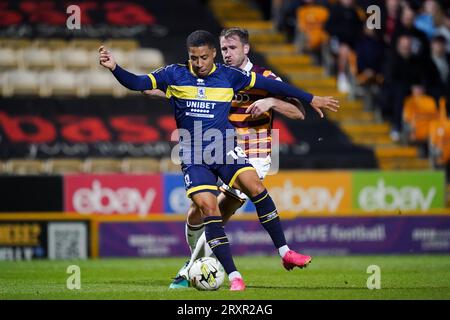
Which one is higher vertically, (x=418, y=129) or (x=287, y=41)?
(x=287, y=41)

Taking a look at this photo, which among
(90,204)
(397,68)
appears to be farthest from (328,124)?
(90,204)

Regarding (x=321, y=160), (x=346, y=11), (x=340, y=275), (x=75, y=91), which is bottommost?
(x=340, y=275)

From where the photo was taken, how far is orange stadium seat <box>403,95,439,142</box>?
20.3 m

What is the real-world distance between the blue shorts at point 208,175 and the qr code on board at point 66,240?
21.2 ft

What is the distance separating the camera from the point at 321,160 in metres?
18.9

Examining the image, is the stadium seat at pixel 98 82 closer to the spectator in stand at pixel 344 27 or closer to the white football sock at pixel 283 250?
the spectator in stand at pixel 344 27

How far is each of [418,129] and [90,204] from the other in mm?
6447

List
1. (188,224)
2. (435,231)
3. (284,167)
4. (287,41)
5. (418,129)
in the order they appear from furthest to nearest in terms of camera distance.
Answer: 1. (287,41)
2. (418,129)
3. (284,167)
4. (435,231)
5. (188,224)

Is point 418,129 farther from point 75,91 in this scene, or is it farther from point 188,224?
point 188,224

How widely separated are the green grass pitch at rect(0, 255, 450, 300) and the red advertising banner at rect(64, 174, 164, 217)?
171 cm

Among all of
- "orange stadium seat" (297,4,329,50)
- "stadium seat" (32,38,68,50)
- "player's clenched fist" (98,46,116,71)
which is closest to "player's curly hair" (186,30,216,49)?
"player's clenched fist" (98,46,116,71)

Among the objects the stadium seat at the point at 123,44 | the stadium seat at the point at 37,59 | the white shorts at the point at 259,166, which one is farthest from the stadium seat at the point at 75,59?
the white shorts at the point at 259,166

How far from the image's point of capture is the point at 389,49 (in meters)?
21.1

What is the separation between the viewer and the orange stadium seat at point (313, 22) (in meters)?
23.1
